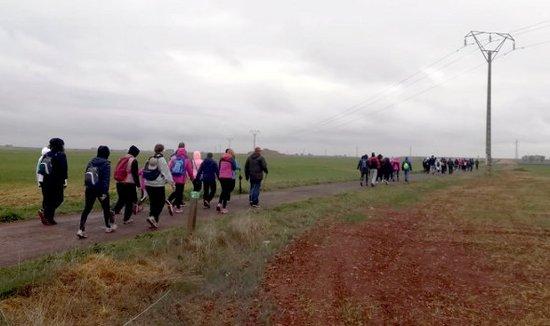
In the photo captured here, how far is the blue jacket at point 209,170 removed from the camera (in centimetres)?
1296

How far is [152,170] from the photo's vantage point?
9789 millimetres

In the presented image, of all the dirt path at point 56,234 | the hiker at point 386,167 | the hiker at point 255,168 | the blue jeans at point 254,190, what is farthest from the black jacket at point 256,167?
the hiker at point 386,167

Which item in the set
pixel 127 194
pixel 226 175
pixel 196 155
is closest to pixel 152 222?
pixel 127 194

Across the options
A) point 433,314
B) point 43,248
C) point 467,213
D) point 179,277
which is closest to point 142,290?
point 179,277

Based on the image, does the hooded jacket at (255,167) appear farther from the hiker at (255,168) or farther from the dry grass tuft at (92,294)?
the dry grass tuft at (92,294)

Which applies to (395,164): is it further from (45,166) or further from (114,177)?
(45,166)

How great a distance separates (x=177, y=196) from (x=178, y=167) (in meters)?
1.15

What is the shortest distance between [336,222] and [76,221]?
21.4 ft

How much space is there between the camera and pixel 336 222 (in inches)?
498

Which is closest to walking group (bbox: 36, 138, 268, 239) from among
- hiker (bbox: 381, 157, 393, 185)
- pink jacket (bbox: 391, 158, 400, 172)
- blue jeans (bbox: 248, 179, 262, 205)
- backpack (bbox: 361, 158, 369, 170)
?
blue jeans (bbox: 248, 179, 262, 205)

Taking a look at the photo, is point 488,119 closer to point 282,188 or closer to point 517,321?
point 282,188

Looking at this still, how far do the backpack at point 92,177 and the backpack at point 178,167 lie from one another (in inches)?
127

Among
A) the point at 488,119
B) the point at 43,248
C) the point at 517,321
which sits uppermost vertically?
the point at 488,119

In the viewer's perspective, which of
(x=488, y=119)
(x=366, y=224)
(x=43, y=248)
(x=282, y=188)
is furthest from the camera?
(x=488, y=119)
